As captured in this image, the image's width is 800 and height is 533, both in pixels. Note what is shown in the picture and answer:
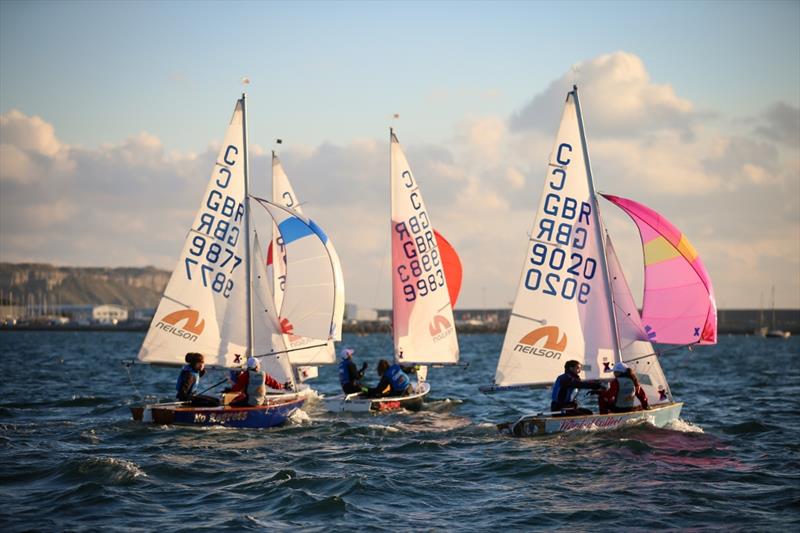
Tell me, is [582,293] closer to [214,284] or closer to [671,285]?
[671,285]

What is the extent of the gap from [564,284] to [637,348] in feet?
7.22

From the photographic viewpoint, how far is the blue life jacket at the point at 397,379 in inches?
1016

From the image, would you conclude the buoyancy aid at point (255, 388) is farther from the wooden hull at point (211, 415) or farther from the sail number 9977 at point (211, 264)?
the sail number 9977 at point (211, 264)

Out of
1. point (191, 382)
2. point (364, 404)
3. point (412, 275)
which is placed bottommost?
point (364, 404)

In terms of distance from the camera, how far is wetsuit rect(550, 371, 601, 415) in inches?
775

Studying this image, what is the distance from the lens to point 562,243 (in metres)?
21.1

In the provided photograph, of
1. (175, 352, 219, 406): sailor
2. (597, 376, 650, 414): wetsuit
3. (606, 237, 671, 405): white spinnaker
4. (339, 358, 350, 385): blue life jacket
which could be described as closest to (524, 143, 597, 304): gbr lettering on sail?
(606, 237, 671, 405): white spinnaker

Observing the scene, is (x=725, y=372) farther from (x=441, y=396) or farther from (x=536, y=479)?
(x=536, y=479)

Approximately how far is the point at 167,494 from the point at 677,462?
30.7 feet

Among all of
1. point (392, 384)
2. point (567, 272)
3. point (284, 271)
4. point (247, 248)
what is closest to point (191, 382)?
point (247, 248)

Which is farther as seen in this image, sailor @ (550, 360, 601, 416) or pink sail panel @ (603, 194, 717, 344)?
pink sail panel @ (603, 194, 717, 344)

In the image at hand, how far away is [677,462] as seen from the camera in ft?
57.0

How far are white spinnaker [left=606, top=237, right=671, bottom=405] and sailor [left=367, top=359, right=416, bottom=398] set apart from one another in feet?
23.1

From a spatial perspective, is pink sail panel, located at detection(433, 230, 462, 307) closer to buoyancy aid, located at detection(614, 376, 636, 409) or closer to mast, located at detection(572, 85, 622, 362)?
mast, located at detection(572, 85, 622, 362)
